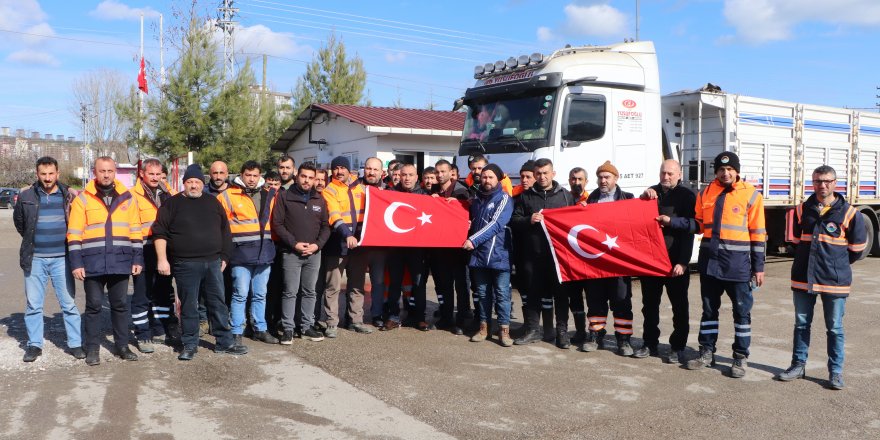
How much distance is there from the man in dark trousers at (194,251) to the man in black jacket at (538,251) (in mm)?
2984

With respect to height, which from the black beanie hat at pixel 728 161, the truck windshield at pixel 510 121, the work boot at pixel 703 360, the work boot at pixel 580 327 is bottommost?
the work boot at pixel 703 360

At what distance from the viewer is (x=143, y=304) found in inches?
277

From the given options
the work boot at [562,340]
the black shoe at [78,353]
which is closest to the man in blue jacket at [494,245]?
the work boot at [562,340]

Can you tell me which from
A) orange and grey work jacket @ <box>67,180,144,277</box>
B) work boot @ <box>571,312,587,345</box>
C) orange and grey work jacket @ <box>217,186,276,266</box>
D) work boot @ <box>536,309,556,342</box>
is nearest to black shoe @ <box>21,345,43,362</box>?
orange and grey work jacket @ <box>67,180,144,277</box>

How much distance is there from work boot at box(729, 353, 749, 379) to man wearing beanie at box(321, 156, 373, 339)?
12.3ft

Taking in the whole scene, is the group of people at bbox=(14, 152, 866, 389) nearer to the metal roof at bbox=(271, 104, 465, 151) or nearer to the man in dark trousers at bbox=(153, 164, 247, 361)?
the man in dark trousers at bbox=(153, 164, 247, 361)

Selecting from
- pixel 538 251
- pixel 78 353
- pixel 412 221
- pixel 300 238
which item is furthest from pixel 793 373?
pixel 78 353

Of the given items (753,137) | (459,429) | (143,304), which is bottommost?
(459,429)

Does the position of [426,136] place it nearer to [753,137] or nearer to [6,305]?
[753,137]

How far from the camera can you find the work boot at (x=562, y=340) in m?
7.20

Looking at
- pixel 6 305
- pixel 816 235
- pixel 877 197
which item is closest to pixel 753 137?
pixel 877 197

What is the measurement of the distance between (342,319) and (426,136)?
15.9 meters

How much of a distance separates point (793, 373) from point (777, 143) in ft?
26.3

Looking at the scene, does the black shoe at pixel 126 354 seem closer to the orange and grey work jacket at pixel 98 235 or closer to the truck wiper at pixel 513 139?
the orange and grey work jacket at pixel 98 235
